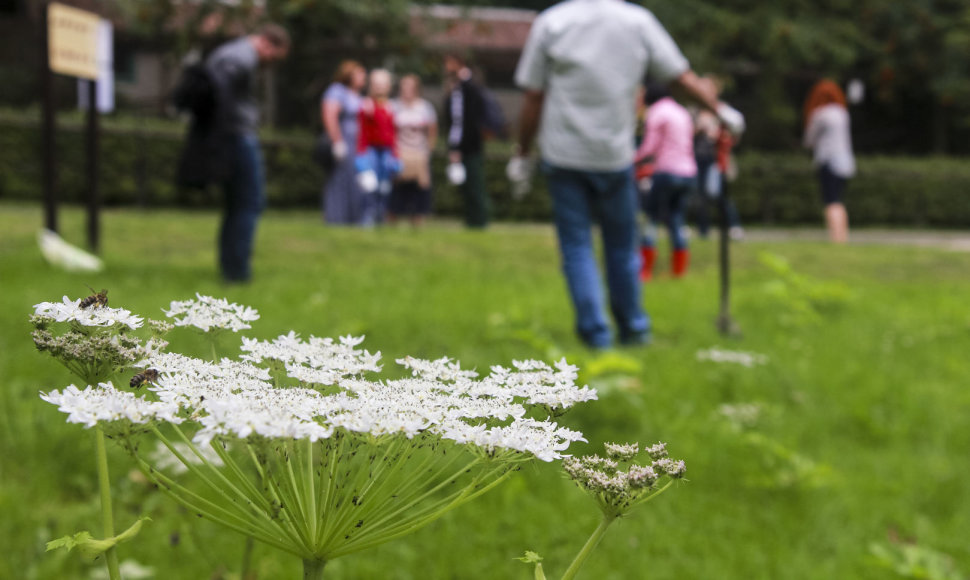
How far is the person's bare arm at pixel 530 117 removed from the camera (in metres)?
5.80

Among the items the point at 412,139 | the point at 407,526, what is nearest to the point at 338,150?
the point at 412,139

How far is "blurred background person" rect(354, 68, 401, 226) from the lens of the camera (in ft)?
43.1

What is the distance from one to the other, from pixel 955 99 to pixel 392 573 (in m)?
29.9

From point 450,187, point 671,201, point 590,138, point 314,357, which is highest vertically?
point 314,357

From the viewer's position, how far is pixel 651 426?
14.0 ft

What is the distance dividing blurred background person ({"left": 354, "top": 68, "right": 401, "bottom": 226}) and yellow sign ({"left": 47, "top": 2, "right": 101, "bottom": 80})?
480cm

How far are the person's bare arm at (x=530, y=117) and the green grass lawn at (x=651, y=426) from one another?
105 cm

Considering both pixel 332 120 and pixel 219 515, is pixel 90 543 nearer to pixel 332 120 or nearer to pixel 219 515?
pixel 219 515

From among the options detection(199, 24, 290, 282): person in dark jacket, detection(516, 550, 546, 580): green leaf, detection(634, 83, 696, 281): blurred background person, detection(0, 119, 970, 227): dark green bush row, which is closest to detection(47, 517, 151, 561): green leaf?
detection(516, 550, 546, 580): green leaf

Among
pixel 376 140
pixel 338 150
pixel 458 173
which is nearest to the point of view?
pixel 376 140

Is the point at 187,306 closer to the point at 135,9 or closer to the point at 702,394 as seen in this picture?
the point at 702,394

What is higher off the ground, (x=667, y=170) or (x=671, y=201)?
(x=667, y=170)

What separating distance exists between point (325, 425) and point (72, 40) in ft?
27.1

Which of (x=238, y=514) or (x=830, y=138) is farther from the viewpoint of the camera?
(x=830, y=138)
